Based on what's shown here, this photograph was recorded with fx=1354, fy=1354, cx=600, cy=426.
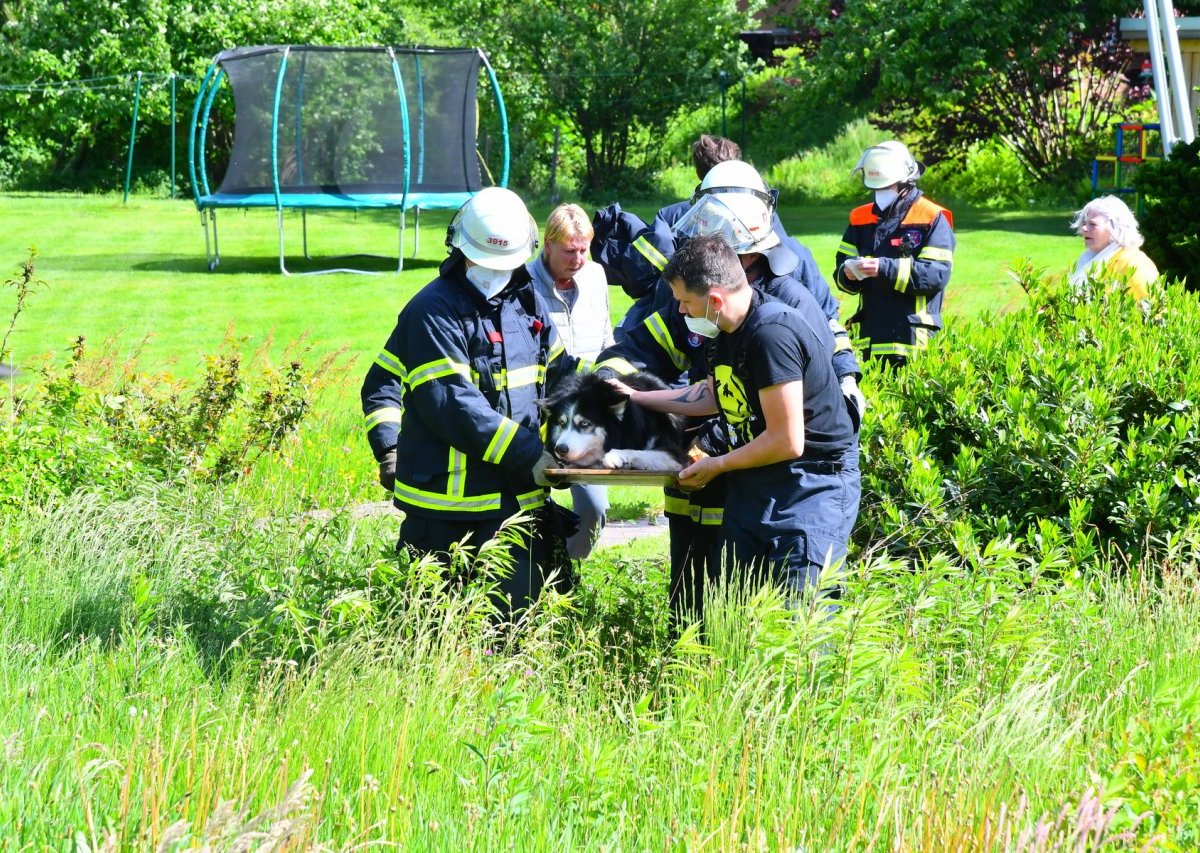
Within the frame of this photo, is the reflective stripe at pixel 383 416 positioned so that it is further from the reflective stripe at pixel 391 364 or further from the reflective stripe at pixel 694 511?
the reflective stripe at pixel 694 511

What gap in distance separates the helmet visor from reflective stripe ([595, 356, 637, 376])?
559mm

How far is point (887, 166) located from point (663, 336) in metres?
3.09

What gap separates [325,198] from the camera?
19.1 meters

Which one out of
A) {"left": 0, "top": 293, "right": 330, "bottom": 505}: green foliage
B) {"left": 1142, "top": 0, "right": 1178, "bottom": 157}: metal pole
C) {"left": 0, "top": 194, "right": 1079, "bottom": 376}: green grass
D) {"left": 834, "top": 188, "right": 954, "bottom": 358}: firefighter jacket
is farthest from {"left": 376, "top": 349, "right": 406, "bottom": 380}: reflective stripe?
{"left": 1142, "top": 0, "right": 1178, "bottom": 157}: metal pole

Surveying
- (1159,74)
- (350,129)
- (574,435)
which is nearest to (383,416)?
(574,435)

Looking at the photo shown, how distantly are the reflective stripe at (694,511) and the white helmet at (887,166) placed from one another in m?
3.20

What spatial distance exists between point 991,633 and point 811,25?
2387cm

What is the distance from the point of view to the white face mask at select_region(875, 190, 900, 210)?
8078 mm

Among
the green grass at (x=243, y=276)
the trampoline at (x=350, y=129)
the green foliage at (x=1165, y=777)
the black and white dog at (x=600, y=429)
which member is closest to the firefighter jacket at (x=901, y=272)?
the green grass at (x=243, y=276)

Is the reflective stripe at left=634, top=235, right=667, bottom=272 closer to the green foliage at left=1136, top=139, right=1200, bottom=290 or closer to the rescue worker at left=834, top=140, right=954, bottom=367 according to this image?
the rescue worker at left=834, top=140, right=954, bottom=367

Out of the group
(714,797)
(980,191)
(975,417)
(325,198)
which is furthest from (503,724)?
(980,191)

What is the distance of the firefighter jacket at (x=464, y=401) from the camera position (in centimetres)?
468

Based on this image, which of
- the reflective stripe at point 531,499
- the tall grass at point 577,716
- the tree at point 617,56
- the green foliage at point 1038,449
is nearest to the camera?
the tall grass at point 577,716

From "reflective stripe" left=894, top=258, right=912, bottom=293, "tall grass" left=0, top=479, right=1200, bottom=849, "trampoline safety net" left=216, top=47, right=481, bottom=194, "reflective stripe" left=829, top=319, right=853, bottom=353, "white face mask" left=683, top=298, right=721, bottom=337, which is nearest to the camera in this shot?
"tall grass" left=0, top=479, right=1200, bottom=849
